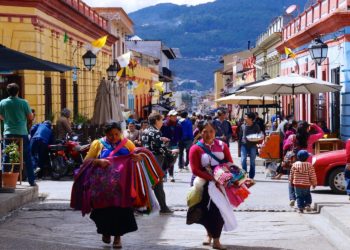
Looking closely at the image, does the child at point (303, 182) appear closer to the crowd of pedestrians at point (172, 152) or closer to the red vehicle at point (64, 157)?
the crowd of pedestrians at point (172, 152)

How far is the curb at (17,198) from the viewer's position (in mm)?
10984

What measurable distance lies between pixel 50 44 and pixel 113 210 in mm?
16940

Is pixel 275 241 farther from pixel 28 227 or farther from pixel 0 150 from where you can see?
pixel 0 150

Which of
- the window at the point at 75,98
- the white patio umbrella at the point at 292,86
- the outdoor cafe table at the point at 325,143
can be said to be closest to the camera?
the outdoor cafe table at the point at 325,143

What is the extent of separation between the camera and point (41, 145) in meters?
17.1

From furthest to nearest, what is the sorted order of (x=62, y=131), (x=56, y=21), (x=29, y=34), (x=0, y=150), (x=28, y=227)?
(x=56, y=21)
(x=29, y=34)
(x=62, y=131)
(x=0, y=150)
(x=28, y=227)

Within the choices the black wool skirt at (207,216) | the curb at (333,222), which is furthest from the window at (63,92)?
the black wool skirt at (207,216)

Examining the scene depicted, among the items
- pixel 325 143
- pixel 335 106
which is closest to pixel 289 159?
pixel 325 143

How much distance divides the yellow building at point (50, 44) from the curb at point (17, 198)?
9246 millimetres

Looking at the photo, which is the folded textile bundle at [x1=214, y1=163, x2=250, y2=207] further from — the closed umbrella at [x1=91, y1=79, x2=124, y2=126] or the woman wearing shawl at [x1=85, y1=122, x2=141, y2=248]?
the closed umbrella at [x1=91, y1=79, x2=124, y2=126]

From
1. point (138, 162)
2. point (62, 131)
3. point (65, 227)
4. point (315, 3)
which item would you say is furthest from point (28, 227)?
point (315, 3)

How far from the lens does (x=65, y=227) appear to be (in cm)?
1021

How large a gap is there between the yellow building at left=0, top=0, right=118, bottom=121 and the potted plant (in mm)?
9282

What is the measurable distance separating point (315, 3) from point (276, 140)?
9.72 m
